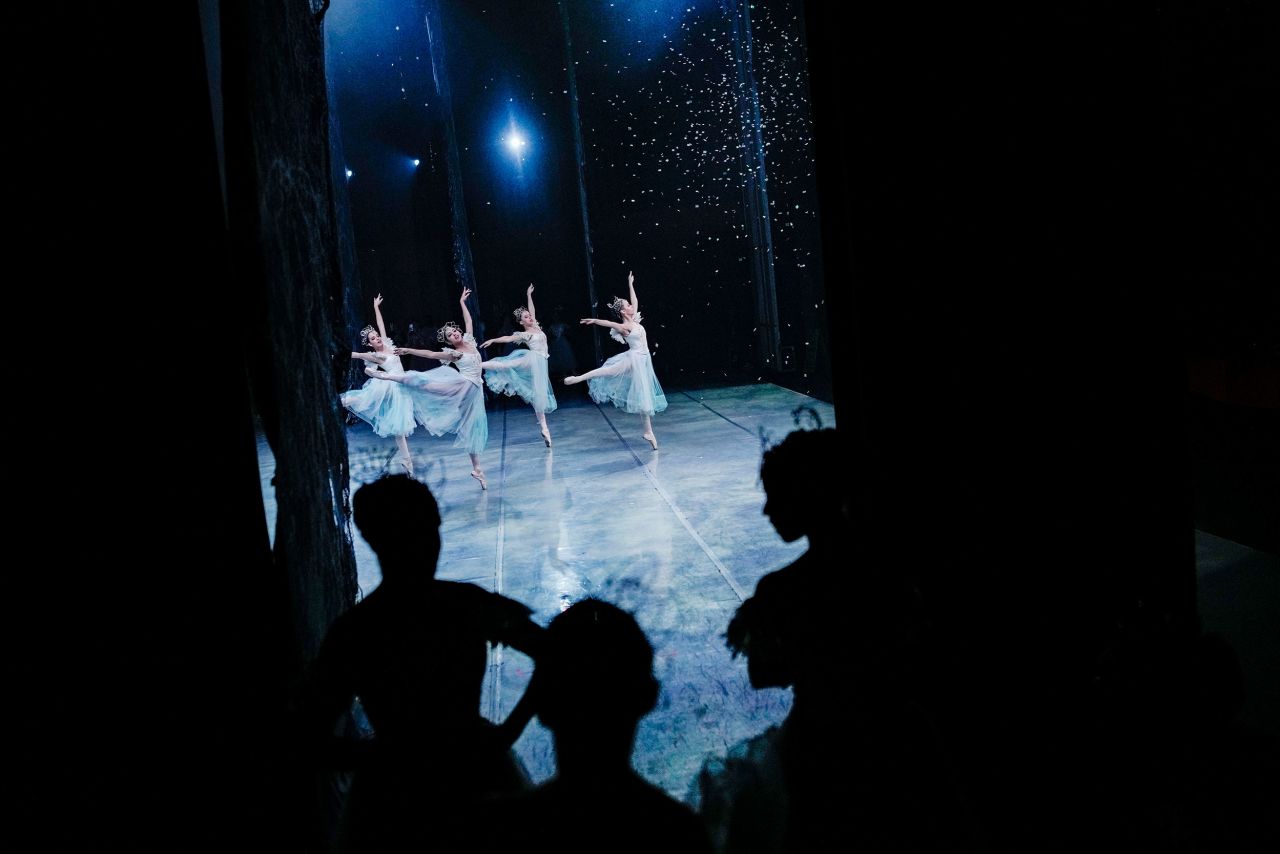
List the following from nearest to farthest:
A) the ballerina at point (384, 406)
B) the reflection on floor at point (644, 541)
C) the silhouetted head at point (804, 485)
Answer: the silhouetted head at point (804, 485) → the reflection on floor at point (644, 541) → the ballerina at point (384, 406)

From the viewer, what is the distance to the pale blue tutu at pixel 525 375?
1041cm

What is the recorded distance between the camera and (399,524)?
5.82 feet

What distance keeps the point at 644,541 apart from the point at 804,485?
404 cm

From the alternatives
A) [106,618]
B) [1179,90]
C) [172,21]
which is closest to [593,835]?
[106,618]

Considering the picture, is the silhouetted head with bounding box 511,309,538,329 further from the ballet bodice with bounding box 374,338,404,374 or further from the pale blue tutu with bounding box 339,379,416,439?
the pale blue tutu with bounding box 339,379,416,439

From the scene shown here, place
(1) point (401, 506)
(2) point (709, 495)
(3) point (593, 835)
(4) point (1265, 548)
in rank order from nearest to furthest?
(3) point (593, 835)
(1) point (401, 506)
(4) point (1265, 548)
(2) point (709, 495)

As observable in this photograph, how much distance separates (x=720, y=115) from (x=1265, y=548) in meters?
12.9

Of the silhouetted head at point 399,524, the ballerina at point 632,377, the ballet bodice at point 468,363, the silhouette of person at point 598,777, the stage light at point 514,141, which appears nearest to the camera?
the silhouette of person at point 598,777

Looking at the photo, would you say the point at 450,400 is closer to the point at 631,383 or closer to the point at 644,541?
the point at 631,383

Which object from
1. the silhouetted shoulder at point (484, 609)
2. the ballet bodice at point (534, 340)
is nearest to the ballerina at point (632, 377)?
the ballet bodice at point (534, 340)

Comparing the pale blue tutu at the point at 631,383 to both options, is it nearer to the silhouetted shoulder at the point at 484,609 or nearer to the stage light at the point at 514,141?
the stage light at the point at 514,141

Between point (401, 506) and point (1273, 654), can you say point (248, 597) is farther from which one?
point (1273, 654)

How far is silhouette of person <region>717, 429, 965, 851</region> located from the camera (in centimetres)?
162

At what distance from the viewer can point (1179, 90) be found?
488 centimetres
